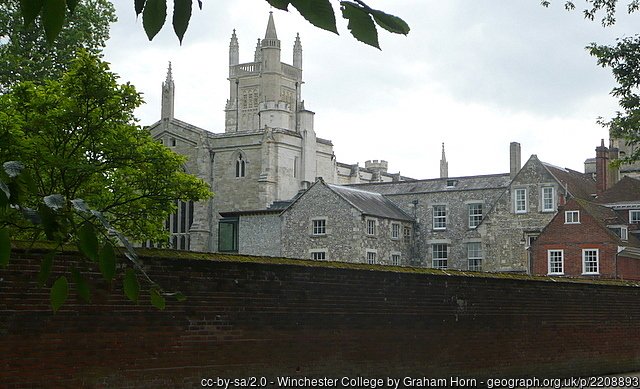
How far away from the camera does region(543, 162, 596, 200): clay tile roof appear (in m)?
59.2

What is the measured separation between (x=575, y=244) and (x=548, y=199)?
5775mm

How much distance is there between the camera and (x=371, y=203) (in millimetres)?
63000

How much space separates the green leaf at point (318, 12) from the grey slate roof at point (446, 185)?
201 feet

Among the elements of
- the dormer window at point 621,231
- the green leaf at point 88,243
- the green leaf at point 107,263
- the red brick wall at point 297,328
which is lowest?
the red brick wall at point 297,328

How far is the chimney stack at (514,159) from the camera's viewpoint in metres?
64.6

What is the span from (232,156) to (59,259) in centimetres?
6733

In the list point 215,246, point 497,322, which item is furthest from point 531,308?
point 215,246

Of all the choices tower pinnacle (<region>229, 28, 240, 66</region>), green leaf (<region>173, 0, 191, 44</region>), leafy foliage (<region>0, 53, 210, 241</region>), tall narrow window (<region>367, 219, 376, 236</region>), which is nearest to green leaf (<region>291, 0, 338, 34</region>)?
green leaf (<region>173, 0, 191, 44</region>)

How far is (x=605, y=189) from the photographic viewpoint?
6103cm

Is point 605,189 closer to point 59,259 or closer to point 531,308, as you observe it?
point 531,308

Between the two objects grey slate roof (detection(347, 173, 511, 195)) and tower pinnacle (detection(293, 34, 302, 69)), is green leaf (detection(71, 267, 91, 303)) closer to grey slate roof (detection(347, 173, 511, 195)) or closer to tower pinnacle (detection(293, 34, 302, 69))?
grey slate roof (detection(347, 173, 511, 195))

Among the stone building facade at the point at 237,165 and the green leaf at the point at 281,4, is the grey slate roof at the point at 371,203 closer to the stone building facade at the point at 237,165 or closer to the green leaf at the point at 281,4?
the stone building facade at the point at 237,165

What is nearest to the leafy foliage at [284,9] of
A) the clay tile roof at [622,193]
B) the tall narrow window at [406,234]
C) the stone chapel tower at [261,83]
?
the clay tile roof at [622,193]

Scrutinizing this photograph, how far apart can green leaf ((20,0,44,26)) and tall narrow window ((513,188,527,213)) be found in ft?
191
